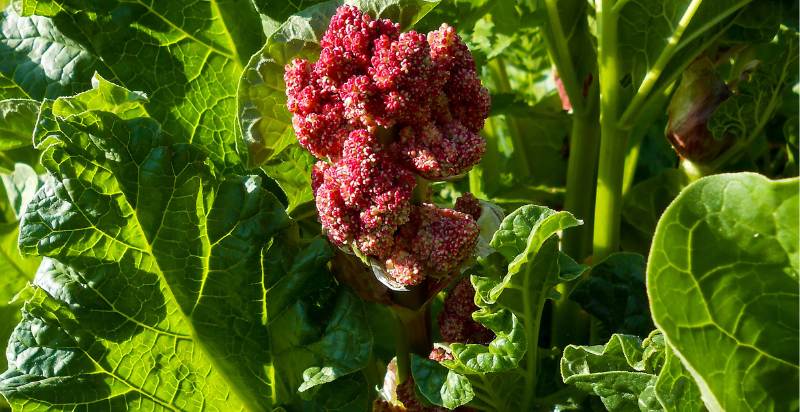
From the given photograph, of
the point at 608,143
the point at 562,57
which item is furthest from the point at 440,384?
the point at 562,57

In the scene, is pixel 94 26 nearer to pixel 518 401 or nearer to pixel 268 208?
pixel 268 208

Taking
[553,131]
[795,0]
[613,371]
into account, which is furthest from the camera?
[553,131]

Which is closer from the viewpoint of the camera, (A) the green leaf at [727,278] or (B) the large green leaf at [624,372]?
(A) the green leaf at [727,278]

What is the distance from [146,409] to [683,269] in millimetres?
701

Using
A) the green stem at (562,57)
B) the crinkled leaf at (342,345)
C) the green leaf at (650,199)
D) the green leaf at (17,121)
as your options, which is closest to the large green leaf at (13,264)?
the green leaf at (17,121)

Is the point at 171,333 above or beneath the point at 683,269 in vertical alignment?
beneath

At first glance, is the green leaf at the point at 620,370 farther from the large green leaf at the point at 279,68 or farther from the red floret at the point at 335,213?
the large green leaf at the point at 279,68

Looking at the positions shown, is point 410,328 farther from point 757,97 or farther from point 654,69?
point 757,97

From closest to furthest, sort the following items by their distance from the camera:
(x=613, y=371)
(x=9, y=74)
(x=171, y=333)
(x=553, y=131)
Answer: (x=613, y=371)
(x=171, y=333)
(x=9, y=74)
(x=553, y=131)

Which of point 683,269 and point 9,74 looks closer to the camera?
point 683,269

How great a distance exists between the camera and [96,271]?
3.82ft

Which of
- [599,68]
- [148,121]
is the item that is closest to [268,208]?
[148,121]

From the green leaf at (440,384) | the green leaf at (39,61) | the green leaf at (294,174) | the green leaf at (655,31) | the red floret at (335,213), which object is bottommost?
the green leaf at (440,384)

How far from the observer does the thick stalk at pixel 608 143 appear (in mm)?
1412
